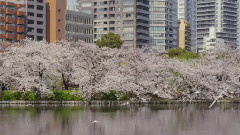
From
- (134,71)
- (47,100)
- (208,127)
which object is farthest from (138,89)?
(208,127)

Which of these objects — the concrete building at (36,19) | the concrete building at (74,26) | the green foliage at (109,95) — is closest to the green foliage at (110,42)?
the concrete building at (36,19)

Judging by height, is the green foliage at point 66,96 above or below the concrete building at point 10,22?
below

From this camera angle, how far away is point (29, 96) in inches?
3342

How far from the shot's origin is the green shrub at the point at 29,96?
278 ft

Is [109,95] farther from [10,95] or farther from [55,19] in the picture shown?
[55,19]

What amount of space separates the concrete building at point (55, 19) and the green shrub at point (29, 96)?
92.3 metres

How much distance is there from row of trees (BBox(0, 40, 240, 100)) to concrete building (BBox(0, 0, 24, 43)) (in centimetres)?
6561

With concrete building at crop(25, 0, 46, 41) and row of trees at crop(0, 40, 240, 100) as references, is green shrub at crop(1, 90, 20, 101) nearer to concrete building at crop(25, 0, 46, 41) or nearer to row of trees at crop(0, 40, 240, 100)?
row of trees at crop(0, 40, 240, 100)

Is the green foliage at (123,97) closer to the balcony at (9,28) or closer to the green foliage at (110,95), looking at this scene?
the green foliage at (110,95)

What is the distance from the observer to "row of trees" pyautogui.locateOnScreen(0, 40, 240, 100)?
86.1 metres

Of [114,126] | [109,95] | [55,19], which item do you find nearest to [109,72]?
[109,95]

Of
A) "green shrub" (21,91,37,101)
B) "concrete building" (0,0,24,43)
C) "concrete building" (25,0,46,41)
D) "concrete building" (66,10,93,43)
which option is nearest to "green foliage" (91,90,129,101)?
"green shrub" (21,91,37,101)

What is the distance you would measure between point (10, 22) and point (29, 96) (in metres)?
81.7

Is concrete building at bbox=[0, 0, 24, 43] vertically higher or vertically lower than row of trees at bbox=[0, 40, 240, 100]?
higher
